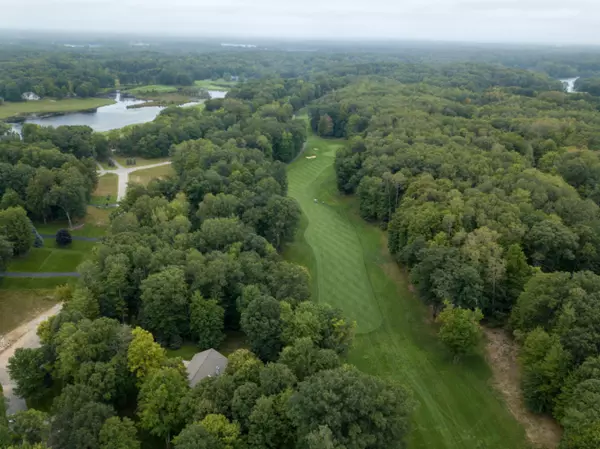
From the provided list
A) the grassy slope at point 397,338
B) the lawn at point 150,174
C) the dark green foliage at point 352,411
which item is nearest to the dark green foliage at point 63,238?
the lawn at point 150,174

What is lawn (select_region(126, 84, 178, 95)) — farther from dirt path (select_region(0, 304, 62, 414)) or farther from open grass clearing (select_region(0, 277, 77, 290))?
dirt path (select_region(0, 304, 62, 414))

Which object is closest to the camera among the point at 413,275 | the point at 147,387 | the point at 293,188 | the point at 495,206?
the point at 147,387

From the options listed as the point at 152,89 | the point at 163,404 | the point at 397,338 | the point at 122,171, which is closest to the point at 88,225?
the point at 122,171

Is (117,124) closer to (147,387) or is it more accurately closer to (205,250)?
(205,250)

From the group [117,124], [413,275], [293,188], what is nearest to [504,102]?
[293,188]

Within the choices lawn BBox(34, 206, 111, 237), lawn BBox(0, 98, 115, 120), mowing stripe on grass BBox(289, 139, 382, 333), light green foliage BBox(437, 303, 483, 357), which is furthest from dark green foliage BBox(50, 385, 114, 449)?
lawn BBox(0, 98, 115, 120)

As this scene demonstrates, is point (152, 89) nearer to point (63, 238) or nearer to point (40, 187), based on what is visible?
point (40, 187)

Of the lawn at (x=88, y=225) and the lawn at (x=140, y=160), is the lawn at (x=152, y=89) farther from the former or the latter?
the lawn at (x=88, y=225)
